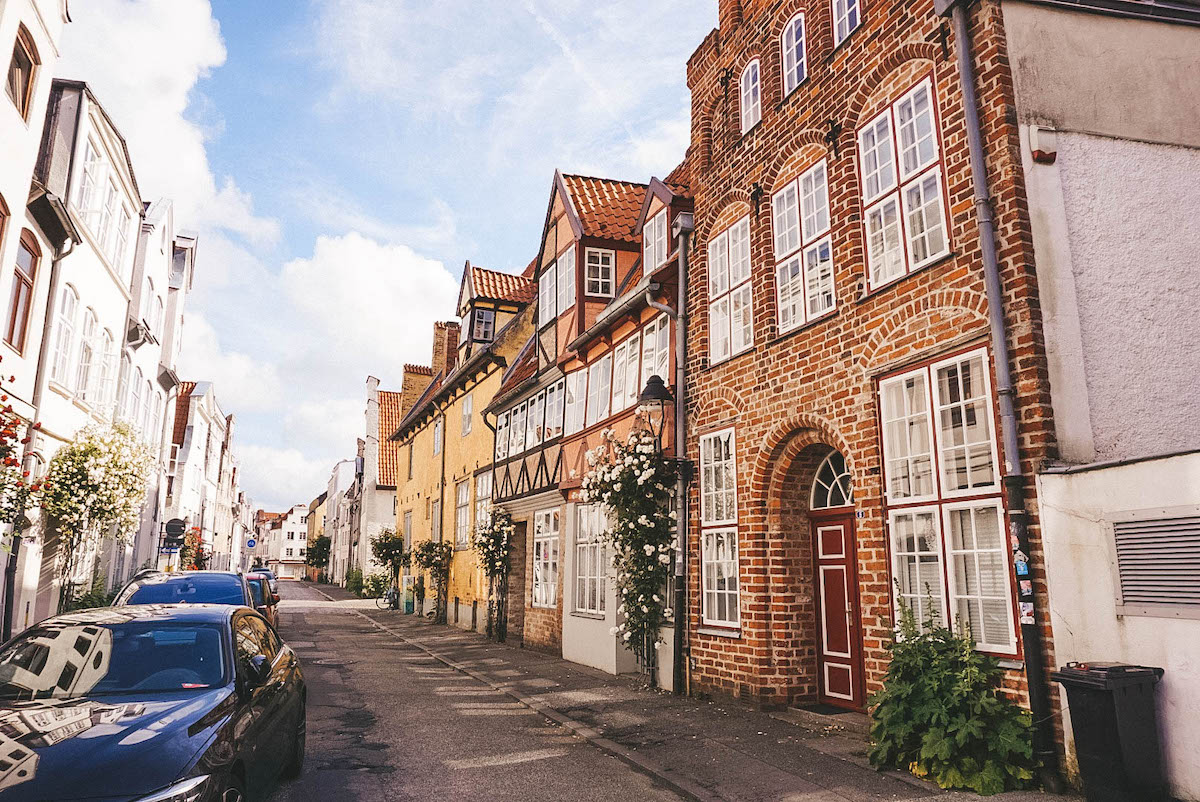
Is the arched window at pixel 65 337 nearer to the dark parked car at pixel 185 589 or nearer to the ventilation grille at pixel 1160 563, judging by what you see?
the dark parked car at pixel 185 589

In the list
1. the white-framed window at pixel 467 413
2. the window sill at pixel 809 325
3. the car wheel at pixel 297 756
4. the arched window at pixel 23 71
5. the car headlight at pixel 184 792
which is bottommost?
the car wheel at pixel 297 756

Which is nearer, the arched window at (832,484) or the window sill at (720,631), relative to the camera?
the arched window at (832,484)

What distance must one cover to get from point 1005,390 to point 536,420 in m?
13.7

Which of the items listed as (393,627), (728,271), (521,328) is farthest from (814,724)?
(393,627)

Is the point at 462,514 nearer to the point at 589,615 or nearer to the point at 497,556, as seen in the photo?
Result: the point at 497,556

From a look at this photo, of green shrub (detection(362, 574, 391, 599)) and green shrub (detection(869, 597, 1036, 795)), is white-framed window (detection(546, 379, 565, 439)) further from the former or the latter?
green shrub (detection(362, 574, 391, 599))

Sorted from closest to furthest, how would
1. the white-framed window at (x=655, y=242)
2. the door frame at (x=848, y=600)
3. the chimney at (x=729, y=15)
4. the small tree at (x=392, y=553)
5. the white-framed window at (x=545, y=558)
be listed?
the door frame at (x=848, y=600) < the chimney at (x=729, y=15) < the white-framed window at (x=655, y=242) < the white-framed window at (x=545, y=558) < the small tree at (x=392, y=553)

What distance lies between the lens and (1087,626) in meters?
6.16

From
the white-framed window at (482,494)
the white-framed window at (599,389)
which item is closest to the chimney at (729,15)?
the white-framed window at (599,389)

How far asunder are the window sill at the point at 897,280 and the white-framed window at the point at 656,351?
14.4ft

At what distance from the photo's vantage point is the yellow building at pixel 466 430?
2366 cm

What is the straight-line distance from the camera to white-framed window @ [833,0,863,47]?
9539mm

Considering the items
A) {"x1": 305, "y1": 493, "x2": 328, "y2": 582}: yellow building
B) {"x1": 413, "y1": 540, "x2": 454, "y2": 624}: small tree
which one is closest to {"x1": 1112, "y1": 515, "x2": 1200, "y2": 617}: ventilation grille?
{"x1": 413, "y1": 540, "x2": 454, "y2": 624}: small tree

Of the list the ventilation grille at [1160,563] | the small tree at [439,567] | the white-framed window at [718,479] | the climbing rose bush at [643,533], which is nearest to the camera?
the ventilation grille at [1160,563]
